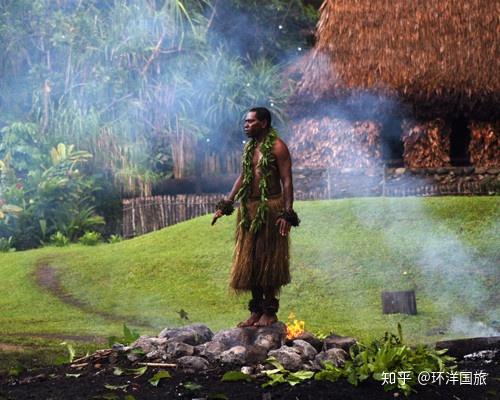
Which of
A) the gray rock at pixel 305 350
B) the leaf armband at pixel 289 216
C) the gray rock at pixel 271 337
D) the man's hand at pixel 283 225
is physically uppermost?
the leaf armband at pixel 289 216

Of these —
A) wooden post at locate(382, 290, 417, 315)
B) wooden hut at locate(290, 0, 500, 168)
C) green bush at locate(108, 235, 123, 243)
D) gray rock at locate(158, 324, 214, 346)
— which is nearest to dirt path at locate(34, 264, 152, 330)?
wooden post at locate(382, 290, 417, 315)

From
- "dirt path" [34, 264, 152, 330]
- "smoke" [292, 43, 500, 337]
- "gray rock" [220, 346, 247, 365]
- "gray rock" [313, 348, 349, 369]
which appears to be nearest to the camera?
"gray rock" [313, 348, 349, 369]

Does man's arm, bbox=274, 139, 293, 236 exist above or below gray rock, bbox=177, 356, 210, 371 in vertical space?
above

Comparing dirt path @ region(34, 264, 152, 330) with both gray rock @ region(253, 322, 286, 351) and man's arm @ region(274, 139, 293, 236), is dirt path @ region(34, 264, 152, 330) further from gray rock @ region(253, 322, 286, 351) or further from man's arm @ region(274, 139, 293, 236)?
man's arm @ region(274, 139, 293, 236)

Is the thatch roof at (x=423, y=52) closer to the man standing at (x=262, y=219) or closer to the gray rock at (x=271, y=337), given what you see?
the man standing at (x=262, y=219)

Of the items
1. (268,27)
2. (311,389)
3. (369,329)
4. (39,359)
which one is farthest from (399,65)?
(311,389)

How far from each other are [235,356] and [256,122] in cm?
170

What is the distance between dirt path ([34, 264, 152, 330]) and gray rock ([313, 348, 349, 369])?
453 centimetres

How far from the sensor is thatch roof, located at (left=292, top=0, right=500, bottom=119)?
19.2 meters

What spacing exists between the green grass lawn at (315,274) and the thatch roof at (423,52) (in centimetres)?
329

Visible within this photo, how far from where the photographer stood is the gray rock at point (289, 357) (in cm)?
750

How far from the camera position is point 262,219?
8172 mm

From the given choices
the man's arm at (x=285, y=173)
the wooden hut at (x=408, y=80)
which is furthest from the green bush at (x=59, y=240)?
the man's arm at (x=285, y=173)

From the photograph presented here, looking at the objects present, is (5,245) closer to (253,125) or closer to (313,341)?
(253,125)
